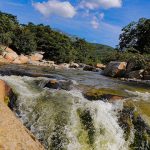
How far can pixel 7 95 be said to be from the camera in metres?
15.9

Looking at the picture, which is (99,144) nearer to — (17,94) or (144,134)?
(144,134)

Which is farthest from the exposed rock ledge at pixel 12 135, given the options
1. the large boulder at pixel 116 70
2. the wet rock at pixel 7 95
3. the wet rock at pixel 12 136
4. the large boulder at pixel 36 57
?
the large boulder at pixel 36 57

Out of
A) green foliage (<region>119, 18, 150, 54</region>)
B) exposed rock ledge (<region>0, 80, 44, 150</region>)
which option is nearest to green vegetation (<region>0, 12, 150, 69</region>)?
green foliage (<region>119, 18, 150, 54</region>)

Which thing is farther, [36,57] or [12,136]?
[36,57]

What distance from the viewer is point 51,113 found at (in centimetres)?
1492

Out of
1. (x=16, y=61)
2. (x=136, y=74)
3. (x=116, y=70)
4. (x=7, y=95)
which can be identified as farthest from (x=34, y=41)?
(x=7, y=95)

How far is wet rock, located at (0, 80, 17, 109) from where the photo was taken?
15452 mm

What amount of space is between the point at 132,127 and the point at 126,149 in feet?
3.58

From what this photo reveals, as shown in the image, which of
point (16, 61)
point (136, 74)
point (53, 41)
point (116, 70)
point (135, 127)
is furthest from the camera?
point (53, 41)

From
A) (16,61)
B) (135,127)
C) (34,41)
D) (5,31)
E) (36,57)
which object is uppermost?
(5,31)

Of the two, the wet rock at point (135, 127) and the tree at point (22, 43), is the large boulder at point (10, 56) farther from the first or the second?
the wet rock at point (135, 127)

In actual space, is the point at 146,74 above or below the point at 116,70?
above

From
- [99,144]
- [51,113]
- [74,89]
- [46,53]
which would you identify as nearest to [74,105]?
[51,113]

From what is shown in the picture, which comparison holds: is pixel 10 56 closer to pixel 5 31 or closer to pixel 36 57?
pixel 36 57
